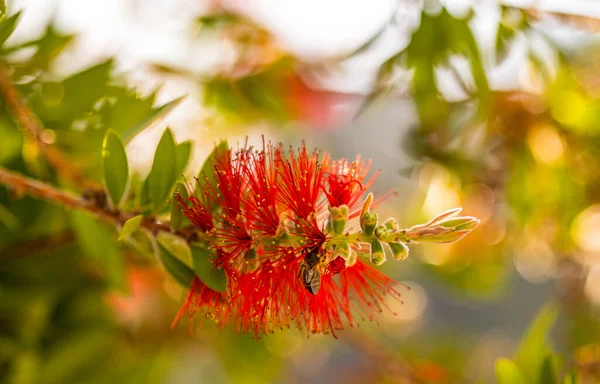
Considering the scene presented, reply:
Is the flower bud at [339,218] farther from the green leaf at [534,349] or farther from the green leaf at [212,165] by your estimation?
the green leaf at [534,349]

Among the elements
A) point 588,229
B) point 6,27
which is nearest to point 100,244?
point 6,27

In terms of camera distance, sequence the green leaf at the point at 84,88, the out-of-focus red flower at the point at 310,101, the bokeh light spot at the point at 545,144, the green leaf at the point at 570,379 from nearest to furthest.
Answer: the green leaf at the point at 570,379
the green leaf at the point at 84,88
the bokeh light spot at the point at 545,144
the out-of-focus red flower at the point at 310,101

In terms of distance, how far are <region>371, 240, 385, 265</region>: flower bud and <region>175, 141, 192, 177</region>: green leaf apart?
152mm

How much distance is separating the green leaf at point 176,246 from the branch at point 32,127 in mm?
153

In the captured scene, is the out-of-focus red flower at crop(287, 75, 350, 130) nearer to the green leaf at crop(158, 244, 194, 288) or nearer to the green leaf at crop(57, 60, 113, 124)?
the green leaf at crop(57, 60, 113, 124)

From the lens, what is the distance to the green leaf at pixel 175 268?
326 mm

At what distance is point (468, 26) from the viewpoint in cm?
47

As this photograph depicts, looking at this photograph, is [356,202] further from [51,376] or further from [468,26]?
[51,376]

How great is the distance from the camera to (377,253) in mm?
273

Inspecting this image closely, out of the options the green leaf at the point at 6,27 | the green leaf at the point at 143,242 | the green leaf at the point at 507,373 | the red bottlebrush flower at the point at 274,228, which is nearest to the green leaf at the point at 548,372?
the green leaf at the point at 507,373

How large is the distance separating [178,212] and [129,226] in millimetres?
32

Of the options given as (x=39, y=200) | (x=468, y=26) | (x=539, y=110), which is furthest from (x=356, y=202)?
(x=539, y=110)

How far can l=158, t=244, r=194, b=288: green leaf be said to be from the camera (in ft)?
1.07

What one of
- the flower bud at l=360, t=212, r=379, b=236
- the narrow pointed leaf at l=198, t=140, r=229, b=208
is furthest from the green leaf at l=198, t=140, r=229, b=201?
the flower bud at l=360, t=212, r=379, b=236
